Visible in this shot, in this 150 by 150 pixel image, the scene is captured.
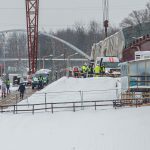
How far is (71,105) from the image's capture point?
34.1 m

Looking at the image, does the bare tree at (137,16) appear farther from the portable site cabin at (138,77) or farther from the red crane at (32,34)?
the portable site cabin at (138,77)

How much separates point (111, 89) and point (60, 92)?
4284 mm

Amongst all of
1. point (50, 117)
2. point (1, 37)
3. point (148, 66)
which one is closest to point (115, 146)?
point (50, 117)

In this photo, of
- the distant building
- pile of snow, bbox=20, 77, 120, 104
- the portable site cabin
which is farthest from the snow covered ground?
the distant building

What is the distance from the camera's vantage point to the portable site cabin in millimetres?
32344

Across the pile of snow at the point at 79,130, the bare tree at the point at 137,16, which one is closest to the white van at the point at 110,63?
the pile of snow at the point at 79,130

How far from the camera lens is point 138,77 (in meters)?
32.7

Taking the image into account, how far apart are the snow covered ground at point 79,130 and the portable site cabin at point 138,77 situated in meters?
2.50

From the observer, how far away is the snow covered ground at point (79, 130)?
22.5 metres

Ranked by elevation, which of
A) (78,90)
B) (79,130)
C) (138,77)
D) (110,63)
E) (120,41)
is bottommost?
(79,130)

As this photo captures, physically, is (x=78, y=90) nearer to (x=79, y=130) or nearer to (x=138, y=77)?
(x=138, y=77)

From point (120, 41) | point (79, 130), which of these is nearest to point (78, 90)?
point (79, 130)

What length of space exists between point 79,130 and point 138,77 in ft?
27.6

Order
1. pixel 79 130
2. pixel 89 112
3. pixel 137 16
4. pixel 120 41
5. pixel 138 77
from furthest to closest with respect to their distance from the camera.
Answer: pixel 137 16
pixel 120 41
pixel 138 77
pixel 89 112
pixel 79 130
